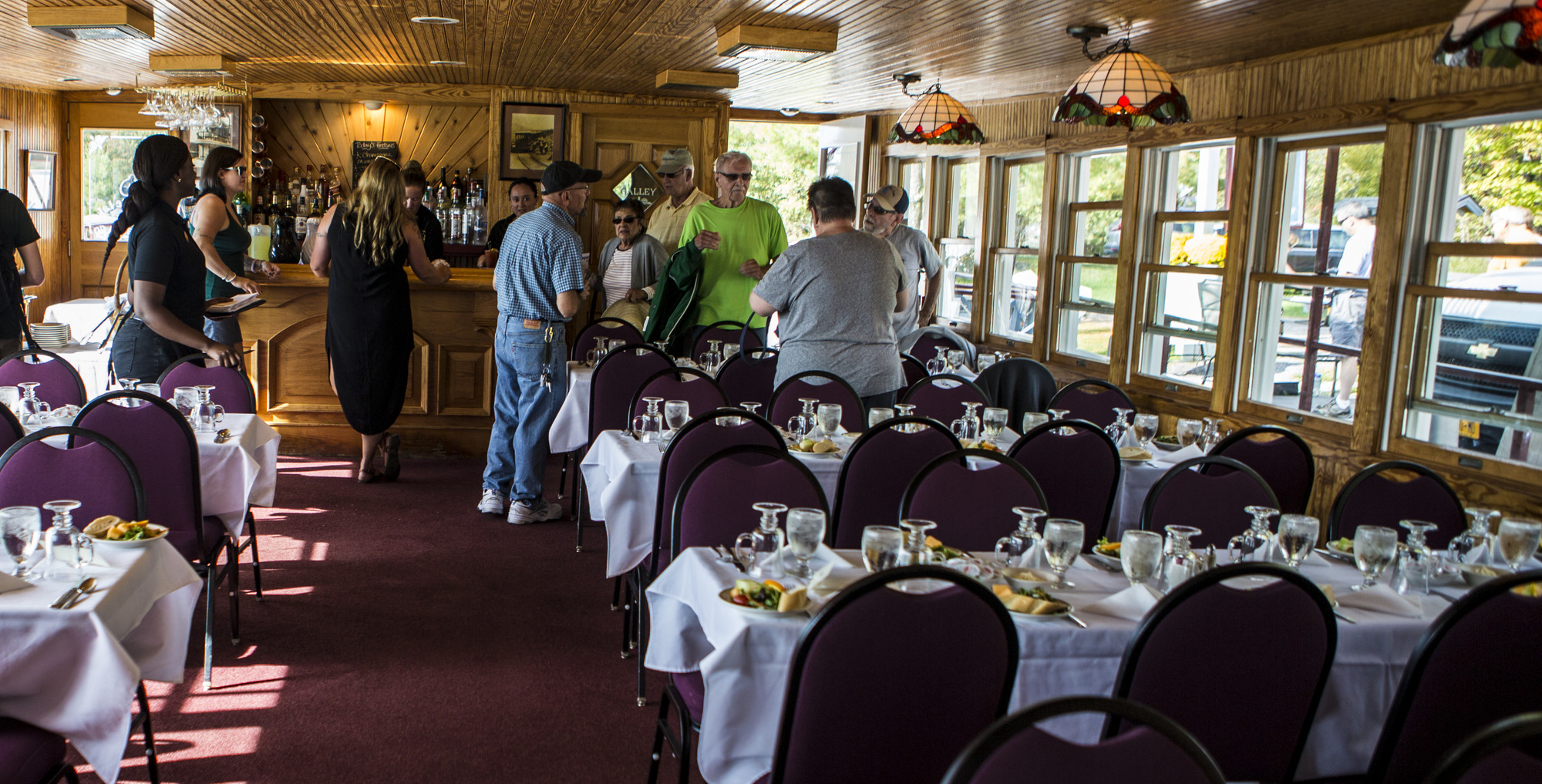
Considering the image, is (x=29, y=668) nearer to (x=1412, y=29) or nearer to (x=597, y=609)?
(x=597, y=609)

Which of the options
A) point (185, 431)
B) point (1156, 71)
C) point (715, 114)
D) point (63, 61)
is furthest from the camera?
point (715, 114)

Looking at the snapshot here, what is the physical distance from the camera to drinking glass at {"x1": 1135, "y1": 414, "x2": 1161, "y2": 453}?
4.59 meters

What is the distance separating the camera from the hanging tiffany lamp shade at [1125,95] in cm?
474

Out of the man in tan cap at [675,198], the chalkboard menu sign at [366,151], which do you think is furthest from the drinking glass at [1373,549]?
the chalkboard menu sign at [366,151]

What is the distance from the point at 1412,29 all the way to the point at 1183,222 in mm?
2044

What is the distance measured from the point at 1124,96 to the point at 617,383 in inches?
103

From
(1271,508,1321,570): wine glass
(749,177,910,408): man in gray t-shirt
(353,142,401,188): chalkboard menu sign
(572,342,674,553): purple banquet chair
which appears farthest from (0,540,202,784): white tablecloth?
(353,142,401,188): chalkboard menu sign

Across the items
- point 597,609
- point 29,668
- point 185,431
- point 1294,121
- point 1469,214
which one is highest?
point 1294,121

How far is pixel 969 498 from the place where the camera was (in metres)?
3.07

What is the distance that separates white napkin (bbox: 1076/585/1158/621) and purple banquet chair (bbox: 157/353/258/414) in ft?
11.3

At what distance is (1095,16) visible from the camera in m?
5.19

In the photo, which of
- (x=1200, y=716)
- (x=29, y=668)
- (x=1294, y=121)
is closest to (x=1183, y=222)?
(x=1294, y=121)

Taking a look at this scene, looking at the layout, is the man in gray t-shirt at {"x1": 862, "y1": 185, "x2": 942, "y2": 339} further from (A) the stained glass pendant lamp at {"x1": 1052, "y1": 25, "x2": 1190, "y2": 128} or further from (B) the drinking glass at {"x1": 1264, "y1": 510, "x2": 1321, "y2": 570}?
(B) the drinking glass at {"x1": 1264, "y1": 510, "x2": 1321, "y2": 570}

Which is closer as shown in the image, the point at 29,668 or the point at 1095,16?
the point at 29,668
